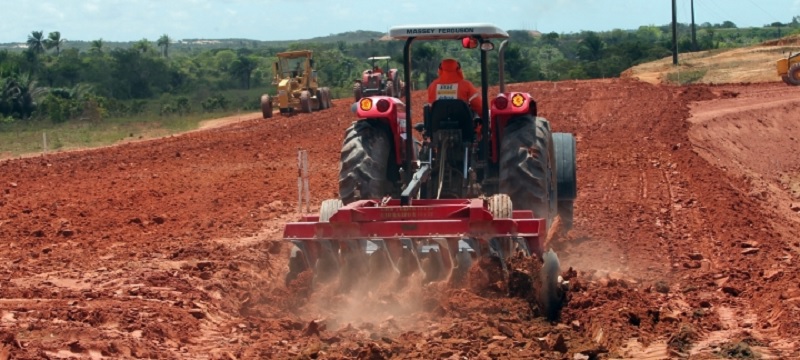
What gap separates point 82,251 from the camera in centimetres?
1163

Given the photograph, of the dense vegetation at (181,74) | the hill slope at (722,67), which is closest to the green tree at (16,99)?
the dense vegetation at (181,74)

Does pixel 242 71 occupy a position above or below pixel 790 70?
above

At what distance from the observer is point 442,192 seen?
34.5ft

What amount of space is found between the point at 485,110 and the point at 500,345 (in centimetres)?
339

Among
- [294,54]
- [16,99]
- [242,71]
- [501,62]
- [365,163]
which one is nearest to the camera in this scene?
[365,163]

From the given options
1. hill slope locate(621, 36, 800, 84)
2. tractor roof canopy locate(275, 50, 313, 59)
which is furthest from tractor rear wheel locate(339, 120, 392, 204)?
hill slope locate(621, 36, 800, 84)

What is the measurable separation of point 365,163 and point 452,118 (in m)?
0.92

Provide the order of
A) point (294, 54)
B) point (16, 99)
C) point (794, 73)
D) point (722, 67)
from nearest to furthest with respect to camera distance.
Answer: point (294, 54)
point (794, 73)
point (16, 99)
point (722, 67)

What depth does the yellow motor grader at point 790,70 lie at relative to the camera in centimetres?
3912

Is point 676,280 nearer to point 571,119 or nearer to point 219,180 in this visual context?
point 219,180

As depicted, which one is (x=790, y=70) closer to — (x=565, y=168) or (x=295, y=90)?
(x=295, y=90)

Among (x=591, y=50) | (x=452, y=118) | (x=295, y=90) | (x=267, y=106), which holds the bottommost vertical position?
(x=267, y=106)

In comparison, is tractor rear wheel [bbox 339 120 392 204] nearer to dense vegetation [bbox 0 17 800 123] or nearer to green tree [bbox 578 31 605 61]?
dense vegetation [bbox 0 17 800 123]

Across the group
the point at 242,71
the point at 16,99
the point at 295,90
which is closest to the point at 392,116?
the point at 295,90
